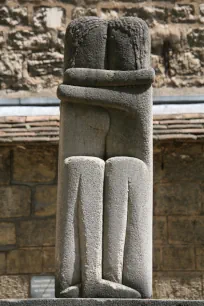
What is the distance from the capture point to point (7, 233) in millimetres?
9812

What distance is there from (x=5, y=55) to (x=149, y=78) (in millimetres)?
3820

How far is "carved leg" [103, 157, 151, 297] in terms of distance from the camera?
6.82 m

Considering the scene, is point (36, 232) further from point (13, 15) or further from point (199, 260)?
point (13, 15)

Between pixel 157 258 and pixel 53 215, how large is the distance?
97 centimetres

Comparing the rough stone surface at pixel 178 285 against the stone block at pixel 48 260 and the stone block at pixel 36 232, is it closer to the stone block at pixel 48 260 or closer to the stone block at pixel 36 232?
the stone block at pixel 48 260

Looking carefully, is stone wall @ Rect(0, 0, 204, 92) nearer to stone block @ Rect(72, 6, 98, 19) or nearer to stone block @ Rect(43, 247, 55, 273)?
stone block @ Rect(72, 6, 98, 19)

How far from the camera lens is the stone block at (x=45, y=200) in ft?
32.3

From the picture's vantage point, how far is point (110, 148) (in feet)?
23.1

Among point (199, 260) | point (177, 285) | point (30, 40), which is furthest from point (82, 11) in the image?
point (177, 285)

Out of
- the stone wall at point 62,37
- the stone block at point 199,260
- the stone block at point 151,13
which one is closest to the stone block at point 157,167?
the stone block at point 199,260

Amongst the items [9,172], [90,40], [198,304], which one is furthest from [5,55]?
[198,304]

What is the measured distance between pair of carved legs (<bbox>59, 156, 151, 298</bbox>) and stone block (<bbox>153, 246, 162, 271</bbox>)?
2.76m

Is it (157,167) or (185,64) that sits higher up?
(185,64)

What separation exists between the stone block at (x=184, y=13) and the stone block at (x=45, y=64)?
3.75 feet
